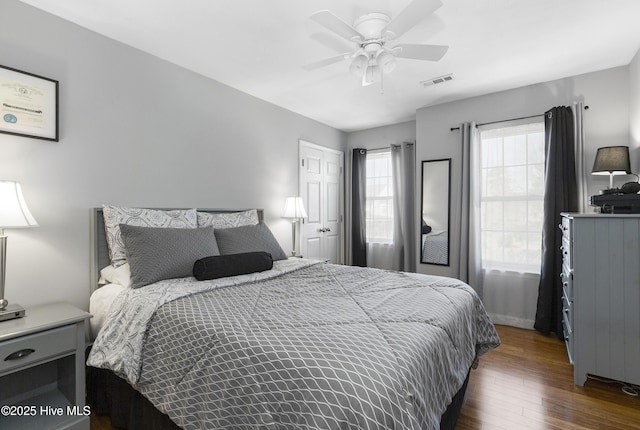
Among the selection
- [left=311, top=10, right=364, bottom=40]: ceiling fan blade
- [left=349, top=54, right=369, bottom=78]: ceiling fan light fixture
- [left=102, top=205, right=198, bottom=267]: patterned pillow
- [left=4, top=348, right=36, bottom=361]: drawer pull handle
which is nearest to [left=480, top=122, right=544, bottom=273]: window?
[left=349, top=54, right=369, bottom=78]: ceiling fan light fixture

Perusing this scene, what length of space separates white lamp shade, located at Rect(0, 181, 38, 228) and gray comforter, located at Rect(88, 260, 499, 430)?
0.65m

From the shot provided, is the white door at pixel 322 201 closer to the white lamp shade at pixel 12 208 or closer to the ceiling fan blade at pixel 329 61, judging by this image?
the ceiling fan blade at pixel 329 61

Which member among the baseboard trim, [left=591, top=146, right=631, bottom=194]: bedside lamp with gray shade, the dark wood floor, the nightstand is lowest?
the dark wood floor

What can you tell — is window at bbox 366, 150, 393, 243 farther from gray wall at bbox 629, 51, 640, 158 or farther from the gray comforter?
the gray comforter

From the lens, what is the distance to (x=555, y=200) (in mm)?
3064

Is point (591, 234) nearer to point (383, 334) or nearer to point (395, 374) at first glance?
point (383, 334)

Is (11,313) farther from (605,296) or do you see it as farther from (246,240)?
(605,296)

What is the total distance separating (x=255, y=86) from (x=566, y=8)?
259 cm

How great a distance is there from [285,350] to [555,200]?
10.5 ft

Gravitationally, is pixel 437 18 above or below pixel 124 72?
above

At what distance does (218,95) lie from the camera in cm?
314

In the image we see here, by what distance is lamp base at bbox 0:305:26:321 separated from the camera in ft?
5.30

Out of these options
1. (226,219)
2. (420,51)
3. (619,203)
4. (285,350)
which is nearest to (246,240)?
(226,219)

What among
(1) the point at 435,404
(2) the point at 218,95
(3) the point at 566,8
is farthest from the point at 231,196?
(3) the point at 566,8
